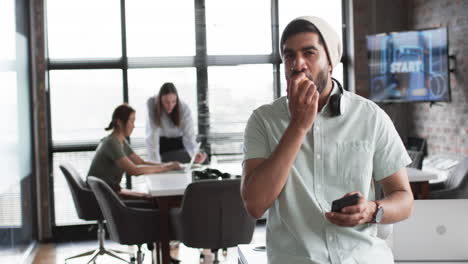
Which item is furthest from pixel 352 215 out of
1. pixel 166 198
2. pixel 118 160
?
pixel 118 160

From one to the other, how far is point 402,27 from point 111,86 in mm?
3197

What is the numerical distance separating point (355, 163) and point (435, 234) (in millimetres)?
627

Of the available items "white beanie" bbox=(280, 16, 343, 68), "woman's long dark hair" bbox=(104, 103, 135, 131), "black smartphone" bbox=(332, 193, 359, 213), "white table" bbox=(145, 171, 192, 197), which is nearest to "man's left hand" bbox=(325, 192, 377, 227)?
"black smartphone" bbox=(332, 193, 359, 213)

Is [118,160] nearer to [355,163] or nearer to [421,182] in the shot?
[421,182]

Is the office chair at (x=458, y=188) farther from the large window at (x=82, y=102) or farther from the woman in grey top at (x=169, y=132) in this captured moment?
the large window at (x=82, y=102)

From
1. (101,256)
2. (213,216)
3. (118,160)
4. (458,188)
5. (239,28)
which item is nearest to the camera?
(213,216)

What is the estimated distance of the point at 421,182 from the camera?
15.1 ft

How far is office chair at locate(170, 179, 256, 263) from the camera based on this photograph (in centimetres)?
416

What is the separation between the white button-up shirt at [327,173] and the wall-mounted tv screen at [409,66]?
4509 millimetres

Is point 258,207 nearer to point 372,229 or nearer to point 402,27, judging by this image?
point 372,229

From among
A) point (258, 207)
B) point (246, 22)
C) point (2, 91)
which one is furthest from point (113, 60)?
point (258, 207)

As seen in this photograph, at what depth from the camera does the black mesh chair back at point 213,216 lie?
416 centimetres

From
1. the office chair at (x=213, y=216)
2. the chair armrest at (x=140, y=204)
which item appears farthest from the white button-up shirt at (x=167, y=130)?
the office chair at (x=213, y=216)

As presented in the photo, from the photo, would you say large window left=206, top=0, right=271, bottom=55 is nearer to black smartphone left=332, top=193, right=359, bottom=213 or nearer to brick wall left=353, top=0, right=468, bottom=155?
brick wall left=353, top=0, right=468, bottom=155
